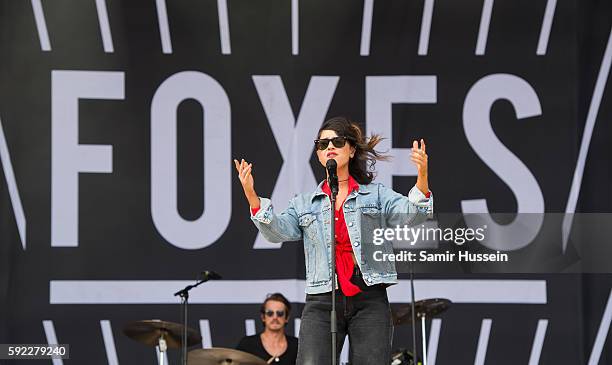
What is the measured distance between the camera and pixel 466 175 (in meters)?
8.21

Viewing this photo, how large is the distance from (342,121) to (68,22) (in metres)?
3.98

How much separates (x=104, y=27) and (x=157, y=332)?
261 cm

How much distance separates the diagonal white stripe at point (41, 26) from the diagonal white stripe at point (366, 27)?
8.59 ft

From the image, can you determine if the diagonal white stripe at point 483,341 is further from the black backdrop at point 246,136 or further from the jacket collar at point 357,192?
the jacket collar at point 357,192

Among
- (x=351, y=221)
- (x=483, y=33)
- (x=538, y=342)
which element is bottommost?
(x=538, y=342)

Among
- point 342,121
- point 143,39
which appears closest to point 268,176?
point 143,39

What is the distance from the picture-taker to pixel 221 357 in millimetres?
7051

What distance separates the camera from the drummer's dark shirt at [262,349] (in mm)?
7719

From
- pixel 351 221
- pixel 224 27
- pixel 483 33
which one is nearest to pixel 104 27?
pixel 224 27

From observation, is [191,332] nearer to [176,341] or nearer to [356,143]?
[176,341]

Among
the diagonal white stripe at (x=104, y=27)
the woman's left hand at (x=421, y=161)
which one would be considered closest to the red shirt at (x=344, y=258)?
the woman's left hand at (x=421, y=161)

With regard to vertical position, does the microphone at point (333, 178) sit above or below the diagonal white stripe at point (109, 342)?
above

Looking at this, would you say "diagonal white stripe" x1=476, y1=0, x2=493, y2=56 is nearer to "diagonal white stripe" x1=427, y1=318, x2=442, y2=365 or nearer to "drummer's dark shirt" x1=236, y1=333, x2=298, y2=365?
"diagonal white stripe" x1=427, y1=318, x2=442, y2=365

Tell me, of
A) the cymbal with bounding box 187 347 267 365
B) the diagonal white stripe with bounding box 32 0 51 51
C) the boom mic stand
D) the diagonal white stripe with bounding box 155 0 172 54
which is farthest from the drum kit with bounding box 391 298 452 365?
the diagonal white stripe with bounding box 32 0 51 51
